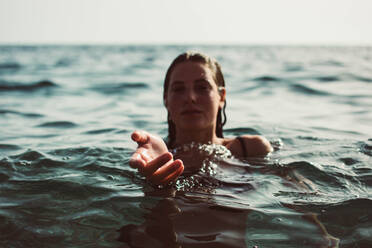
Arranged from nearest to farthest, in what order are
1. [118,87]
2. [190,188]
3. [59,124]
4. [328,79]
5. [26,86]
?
[190,188]
[59,124]
[118,87]
[26,86]
[328,79]

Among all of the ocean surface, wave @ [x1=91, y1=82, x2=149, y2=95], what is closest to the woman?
the ocean surface

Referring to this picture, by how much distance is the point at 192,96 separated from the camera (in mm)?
3814

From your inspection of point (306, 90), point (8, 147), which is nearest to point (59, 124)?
point (8, 147)

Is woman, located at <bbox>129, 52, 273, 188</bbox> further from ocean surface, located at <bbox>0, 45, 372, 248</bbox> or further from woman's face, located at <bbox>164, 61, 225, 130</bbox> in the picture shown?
ocean surface, located at <bbox>0, 45, 372, 248</bbox>

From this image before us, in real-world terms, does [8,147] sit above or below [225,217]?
below

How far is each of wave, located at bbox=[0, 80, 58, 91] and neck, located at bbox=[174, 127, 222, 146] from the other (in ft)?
26.6

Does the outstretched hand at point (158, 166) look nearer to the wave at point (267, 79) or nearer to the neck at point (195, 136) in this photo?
the neck at point (195, 136)

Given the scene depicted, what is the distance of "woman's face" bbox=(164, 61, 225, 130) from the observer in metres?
3.84

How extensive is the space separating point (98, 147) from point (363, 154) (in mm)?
3013

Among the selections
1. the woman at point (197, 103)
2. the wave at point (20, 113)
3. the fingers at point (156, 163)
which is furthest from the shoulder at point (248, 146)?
the wave at point (20, 113)

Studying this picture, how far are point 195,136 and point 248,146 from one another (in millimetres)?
564

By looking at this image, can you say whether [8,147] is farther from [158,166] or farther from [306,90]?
[306,90]

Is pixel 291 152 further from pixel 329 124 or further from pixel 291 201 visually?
pixel 329 124

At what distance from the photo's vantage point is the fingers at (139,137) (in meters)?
2.44
